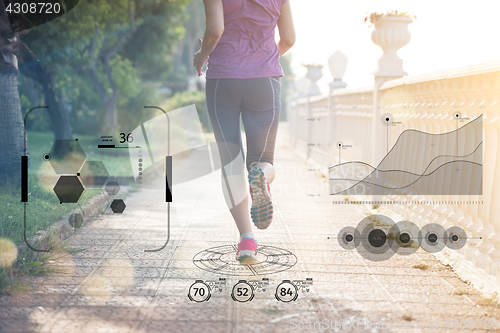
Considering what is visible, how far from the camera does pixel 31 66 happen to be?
12289mm

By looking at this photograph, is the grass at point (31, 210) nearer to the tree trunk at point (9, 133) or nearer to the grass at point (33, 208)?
the grass at point (33, 208)

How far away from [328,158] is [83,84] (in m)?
12.2

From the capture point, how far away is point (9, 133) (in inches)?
248

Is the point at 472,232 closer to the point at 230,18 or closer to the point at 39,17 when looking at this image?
the point at 230,18

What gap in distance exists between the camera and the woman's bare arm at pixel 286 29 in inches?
148

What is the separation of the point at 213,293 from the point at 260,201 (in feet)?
2.17

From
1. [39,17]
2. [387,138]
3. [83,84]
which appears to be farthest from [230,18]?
[83,84]

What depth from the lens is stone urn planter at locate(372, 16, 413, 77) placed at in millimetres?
6117
